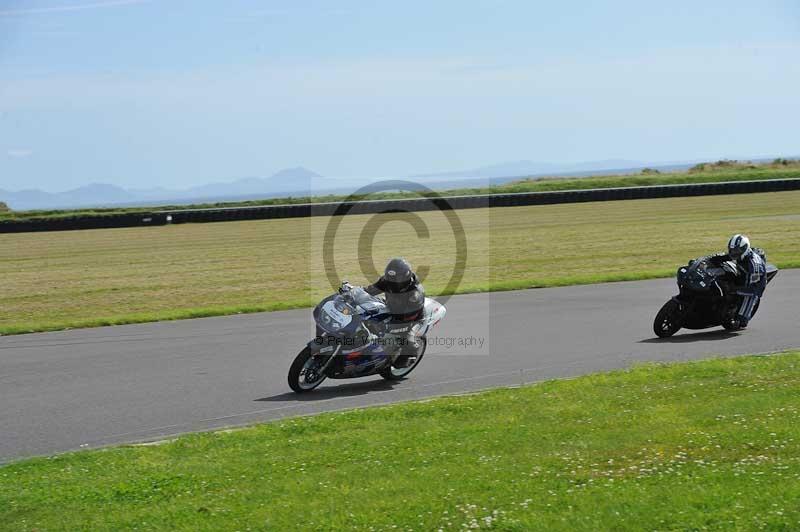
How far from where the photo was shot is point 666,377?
35.3 ft

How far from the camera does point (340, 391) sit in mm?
11594

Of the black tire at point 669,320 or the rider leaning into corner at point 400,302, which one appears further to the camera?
the black tire at point 669,320

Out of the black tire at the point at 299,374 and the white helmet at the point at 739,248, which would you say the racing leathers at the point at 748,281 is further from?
the black tire at the point at 299,374

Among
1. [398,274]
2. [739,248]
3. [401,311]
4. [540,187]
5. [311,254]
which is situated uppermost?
[540,187]

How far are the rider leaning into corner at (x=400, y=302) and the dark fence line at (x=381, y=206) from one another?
34.2m

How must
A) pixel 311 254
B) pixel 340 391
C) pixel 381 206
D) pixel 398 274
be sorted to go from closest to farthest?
pixel 340 391 < pixel 398 274 < pixel 311 254 < pixel 381 206

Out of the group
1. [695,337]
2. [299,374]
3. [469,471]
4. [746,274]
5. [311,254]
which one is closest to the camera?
[469,471]

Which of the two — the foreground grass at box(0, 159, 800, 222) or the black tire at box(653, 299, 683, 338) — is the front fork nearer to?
the black tire at box(653, 299, 683, 338)

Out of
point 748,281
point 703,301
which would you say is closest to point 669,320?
point 703,301

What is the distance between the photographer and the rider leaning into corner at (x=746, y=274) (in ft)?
47.4

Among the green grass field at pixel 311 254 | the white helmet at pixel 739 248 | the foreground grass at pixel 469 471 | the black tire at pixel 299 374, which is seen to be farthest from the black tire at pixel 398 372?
the green grass field at pixel 311 254

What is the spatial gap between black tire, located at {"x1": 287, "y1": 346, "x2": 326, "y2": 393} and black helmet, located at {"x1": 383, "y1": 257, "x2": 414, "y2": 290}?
1.36 metres

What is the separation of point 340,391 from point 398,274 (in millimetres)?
1550

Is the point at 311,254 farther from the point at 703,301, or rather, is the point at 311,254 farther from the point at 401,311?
the point at 401,311
